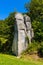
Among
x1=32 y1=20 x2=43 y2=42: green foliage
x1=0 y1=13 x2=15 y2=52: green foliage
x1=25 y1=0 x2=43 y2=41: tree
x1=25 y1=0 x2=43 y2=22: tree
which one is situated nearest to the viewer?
x1=32 y1=20 x2=43 y2=42: green foliage

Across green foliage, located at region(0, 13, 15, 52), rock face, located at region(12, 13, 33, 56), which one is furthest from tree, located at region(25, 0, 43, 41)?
green foliage, located at region(0, 13, 15, 52)

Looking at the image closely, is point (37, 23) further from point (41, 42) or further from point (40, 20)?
point (41, 42)

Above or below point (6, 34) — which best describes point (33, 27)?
above

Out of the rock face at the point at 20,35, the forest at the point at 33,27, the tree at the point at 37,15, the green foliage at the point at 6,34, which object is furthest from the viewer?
the green foliage at the point at 6,34

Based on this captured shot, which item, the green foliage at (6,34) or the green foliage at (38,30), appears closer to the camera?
the green foliage at (38,30)

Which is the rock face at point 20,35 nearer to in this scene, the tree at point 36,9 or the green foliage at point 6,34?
the green foliage at point 6,34

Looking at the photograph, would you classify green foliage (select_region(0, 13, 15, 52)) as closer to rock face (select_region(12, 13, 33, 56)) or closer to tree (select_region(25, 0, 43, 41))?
rock face (select_region(12, 13, 33, 56))

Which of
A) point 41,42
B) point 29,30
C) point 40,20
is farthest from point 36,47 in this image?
point 40,20

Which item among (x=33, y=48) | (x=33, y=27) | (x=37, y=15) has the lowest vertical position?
(x=33, y=48)

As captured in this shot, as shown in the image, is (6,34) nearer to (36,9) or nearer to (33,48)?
(33,48)

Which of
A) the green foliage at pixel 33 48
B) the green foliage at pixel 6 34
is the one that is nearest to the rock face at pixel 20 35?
the green foliage at pixel 33 48

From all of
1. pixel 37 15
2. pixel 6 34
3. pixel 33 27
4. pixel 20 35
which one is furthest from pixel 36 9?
pixel 20 35

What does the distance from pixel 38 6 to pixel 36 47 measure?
630cm

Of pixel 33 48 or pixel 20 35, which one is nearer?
pixel 33 48
